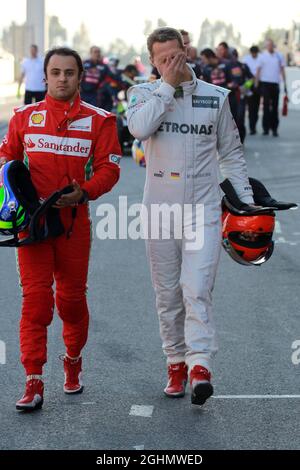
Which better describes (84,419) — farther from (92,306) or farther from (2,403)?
(92,306)

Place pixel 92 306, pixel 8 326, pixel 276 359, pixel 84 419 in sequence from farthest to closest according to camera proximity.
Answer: pixel 92 306, pixel 8 326, pixel 276 359, pixel 84 419

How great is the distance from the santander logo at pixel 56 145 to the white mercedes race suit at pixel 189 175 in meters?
0.28

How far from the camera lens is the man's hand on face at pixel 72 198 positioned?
19.2 feet

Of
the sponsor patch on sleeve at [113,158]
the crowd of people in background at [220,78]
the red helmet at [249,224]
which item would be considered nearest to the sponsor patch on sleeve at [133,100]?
the sponsor patch on sleeve at [113,158]

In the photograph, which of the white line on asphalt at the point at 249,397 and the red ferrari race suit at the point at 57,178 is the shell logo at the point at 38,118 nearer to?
the red ferrari race suit at the point at 57,178

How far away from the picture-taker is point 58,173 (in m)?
6.05

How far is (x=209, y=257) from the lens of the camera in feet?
20.1

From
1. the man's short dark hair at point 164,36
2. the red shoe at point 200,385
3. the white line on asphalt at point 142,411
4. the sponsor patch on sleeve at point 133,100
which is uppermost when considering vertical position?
the man's short dark hair at point 164,36

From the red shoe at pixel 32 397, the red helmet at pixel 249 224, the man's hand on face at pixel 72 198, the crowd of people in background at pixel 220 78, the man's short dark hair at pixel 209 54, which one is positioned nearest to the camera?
the man's hand on face at pixel 72 198

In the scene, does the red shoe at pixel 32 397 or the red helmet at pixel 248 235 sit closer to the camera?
the red shoe at pixel 32 397

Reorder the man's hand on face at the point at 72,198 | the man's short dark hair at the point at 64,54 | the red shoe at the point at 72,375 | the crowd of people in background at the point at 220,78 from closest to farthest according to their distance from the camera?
1. the man's hand on face at the point at 72,198
2. the man's short dark hair at the point at 64,54
3. the red shoe at the point at 72,375
4. the crowd of people in background at the point at 220,78

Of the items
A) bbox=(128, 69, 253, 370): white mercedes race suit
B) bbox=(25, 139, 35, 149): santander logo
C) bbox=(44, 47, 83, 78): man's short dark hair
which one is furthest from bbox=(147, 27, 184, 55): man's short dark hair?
bbox=(25, 139, 35, 149): santander logo

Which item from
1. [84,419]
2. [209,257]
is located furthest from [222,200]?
[84,419]

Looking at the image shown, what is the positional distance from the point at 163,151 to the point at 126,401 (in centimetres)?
129
